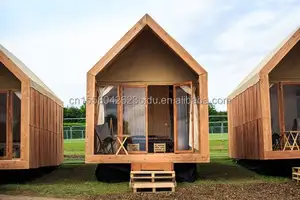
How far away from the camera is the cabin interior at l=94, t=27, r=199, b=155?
40.6 feet


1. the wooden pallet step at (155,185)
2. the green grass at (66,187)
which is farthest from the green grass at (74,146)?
the wooden pallet step at (155,185)

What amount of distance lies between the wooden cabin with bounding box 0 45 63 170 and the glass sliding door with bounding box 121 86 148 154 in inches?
92.8

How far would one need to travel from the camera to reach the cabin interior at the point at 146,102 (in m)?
12.4

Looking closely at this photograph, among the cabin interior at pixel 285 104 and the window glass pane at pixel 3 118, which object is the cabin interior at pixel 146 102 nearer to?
the cabin interior at pixel 285 104

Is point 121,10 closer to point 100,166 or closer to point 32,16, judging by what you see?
point 32,16

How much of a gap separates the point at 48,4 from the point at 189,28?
4295 millimetres

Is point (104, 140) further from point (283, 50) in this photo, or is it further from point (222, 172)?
point (283, 50)

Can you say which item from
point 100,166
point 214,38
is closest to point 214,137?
point 214,38

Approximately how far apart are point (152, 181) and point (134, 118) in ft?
7.20

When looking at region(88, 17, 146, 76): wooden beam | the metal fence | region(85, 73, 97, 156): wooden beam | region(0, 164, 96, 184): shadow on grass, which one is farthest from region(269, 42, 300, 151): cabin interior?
the metal fence

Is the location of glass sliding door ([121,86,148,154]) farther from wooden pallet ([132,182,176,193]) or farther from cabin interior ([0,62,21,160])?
cabin interior ([0,62,21,160])

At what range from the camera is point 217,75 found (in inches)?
760

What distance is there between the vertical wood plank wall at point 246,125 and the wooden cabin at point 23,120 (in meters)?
5.85

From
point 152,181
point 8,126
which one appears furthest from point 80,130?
point 152,181
